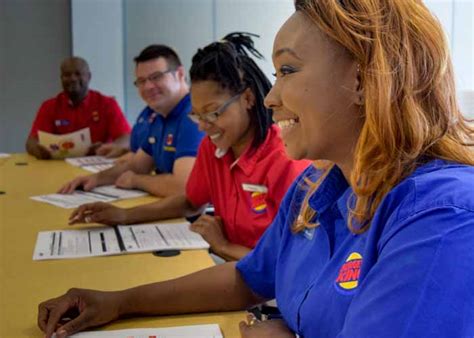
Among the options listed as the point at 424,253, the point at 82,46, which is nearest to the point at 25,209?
the point at 424,253

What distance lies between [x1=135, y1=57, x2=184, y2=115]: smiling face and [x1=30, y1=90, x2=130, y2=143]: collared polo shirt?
50.7 inches

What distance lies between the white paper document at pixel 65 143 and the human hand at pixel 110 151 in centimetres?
10

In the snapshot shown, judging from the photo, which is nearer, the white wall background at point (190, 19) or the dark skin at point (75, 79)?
the dark skin at point (75, 79)

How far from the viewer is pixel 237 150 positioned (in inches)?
79.0

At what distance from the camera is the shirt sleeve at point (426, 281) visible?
25.8 inches

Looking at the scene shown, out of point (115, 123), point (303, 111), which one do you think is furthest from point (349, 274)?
point (115, 123)

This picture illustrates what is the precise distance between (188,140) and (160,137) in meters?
0.41

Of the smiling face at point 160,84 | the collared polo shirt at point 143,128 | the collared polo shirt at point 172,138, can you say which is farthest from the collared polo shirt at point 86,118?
the smiling face at point 160,84

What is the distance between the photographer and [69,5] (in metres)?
5.22

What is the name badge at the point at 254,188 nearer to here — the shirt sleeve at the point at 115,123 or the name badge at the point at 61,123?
the shirt sleeve at the point at 115,123

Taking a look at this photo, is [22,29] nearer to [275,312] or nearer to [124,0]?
[124,0]

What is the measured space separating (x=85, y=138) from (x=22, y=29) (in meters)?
1.86

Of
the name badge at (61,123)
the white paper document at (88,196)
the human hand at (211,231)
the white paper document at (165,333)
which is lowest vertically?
the name badge at (61,123)

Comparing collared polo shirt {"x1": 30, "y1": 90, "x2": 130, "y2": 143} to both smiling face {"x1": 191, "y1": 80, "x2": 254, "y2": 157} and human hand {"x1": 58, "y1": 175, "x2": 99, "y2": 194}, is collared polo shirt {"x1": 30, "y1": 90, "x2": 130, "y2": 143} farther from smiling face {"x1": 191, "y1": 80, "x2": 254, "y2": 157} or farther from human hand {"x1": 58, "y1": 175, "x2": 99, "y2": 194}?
smiling face {"x1": 191, "y1": 80, "x2": 254, "y2": 157}
